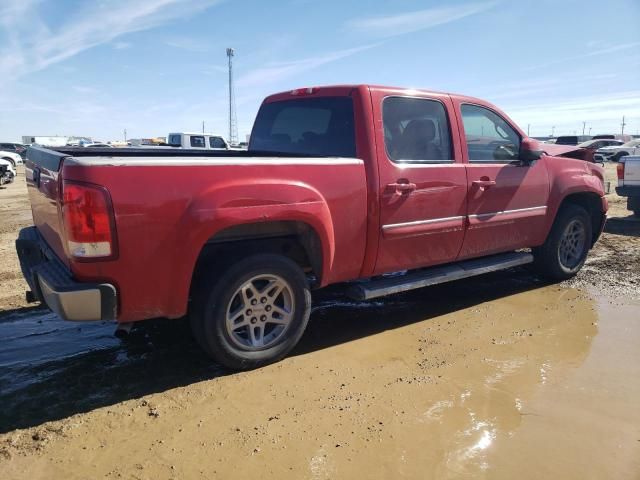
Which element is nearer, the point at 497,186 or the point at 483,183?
the point at 483,183

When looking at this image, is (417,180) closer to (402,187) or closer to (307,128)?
(402,187)

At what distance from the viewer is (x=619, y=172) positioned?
9555 mm

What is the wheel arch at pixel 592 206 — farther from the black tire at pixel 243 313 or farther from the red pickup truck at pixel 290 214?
the black tire at pixel 243 313

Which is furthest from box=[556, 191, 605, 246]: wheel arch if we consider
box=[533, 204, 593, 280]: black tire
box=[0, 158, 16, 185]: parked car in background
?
box=[0, 158, 16, 185]: parked car in background

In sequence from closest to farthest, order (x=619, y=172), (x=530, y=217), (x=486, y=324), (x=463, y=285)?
(x=486, y=324) → (x=530, y=217) → (x=463, y=285) → (x=619, y=172)

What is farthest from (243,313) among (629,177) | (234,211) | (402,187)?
(629,177)

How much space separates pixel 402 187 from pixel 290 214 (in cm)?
107

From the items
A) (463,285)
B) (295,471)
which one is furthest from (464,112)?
(295,471)

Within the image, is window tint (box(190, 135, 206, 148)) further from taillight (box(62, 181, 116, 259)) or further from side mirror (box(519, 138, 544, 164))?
taillight (box(62, 181, 116, 259))

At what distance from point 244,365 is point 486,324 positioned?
7.40ft

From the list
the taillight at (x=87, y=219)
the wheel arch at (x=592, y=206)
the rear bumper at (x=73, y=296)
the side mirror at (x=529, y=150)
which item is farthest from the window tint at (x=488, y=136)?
the rear bumper at (x=73, y=296)

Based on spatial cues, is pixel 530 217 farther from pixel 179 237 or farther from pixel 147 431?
pixel 147 431

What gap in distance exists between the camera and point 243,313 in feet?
11.0

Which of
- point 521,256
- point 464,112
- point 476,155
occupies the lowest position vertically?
point 521,256
